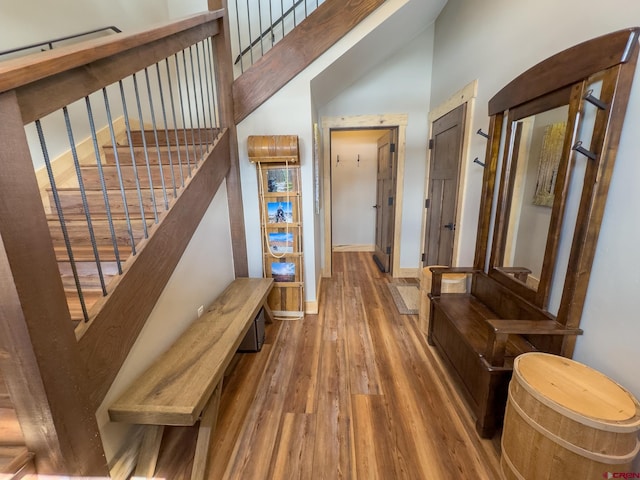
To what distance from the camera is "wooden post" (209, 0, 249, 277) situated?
2.17 m

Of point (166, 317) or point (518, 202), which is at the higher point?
point (518, 202)

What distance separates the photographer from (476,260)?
207cm

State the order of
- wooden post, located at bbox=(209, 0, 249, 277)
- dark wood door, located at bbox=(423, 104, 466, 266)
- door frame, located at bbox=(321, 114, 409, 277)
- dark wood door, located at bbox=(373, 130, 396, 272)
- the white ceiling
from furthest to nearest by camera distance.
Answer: dark wood door, located at bbox=(373, 130, 396, 272) < door frame, located at bbox=(321, 114, 409, 277) < dark wood door, located at bbox=(423, 104, 466, 266) < the white ceiling < wooden post, located at bbox=(209, 0, 249, 277)


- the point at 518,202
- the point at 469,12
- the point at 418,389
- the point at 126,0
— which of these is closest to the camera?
the point at 518,202

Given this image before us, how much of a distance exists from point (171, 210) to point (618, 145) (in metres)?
2.15

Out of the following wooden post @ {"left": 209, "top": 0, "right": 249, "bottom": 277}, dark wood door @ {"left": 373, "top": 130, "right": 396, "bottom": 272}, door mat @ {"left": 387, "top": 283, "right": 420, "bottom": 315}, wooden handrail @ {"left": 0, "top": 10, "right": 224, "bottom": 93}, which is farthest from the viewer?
dark wood door @ {"left": 373, "top": 130, "right": 396, "bottom": 272}

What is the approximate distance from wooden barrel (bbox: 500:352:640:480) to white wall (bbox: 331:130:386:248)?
3.78m

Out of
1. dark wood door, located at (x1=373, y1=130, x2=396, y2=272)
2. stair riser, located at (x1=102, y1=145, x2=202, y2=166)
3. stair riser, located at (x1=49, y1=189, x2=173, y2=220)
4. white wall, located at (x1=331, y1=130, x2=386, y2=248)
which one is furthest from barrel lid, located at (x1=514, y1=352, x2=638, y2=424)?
white wall, located at (x1=331, y1=130, x2=386, y2=248)

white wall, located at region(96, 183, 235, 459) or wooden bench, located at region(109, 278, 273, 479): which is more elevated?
white wall, located at region(96, 183, 235, 459)

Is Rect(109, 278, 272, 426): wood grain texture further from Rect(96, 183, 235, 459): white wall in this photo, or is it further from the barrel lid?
the barrel lid

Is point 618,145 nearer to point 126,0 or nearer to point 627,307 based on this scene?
point 627,307

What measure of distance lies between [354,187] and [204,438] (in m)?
4.33

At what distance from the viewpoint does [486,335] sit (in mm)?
1637

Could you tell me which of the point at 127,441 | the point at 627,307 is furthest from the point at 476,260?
the point at 127,441
